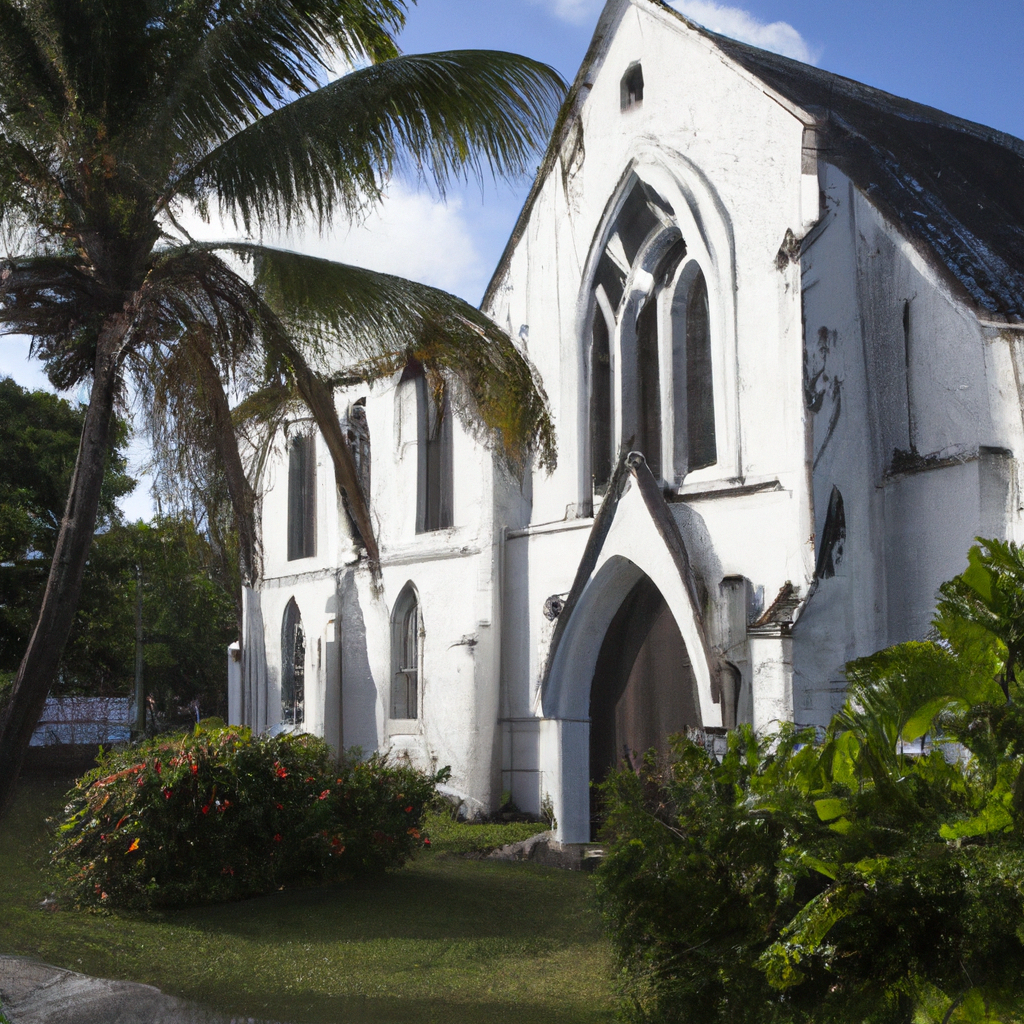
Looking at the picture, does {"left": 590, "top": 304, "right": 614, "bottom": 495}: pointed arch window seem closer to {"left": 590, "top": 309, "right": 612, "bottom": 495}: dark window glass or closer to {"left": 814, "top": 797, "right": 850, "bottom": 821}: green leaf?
{"left": 590, "top": 309, "right": 612, "bottom": 495}: dark window glass

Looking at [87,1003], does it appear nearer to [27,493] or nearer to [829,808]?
[829,808]

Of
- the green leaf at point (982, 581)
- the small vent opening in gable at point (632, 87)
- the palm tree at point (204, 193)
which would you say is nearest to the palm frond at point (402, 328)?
the palm tree at point (204, 193)

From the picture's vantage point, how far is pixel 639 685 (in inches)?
472

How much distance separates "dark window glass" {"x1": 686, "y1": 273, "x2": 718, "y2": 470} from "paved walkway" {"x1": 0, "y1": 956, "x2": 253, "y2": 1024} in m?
7.19

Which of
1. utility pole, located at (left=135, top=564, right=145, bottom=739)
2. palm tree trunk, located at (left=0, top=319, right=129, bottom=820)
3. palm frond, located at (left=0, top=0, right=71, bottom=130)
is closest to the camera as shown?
palm tree trunk, located at (left=0, top=319, right=129, bottom=820)

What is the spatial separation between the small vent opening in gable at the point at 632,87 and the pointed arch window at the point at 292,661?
9517 millimetres

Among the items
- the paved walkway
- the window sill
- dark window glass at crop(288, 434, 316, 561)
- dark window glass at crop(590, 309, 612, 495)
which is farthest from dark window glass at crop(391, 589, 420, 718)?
the paved walkway

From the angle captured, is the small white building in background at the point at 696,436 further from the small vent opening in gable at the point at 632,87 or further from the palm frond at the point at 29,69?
the palm frond at the point at 29,69

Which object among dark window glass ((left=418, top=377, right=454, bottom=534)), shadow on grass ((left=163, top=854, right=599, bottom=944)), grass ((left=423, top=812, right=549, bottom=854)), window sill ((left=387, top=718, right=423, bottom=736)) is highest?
dark window glass ((left=418, top=377, right=454, bottom=534))

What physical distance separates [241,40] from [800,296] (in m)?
5.14

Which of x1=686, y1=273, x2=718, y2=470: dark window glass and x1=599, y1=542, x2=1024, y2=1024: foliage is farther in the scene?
x1=686, y1=273, x2=718, y2=470: dark window glass

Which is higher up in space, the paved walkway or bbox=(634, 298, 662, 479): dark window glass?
bbox=(634, 298, 662, 479): dark window glass

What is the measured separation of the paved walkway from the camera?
5.91 meters

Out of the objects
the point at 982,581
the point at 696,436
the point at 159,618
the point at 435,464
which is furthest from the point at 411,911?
the point at 159,618
